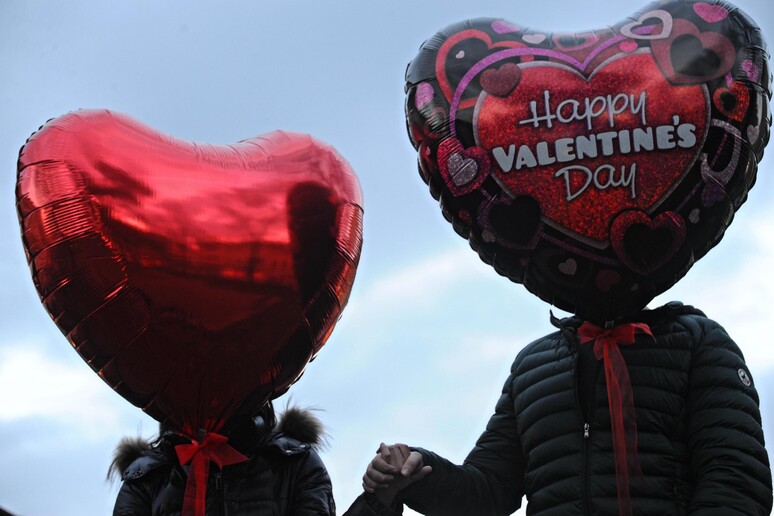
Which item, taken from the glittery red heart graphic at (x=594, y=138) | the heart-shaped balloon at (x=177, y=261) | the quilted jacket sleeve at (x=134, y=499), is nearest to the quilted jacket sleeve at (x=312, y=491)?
the heart-shaped balloon at (x=177, y=261)

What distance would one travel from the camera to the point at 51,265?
3.77 m

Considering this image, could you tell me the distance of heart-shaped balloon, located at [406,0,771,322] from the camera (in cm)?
344

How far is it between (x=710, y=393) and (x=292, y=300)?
1376mm

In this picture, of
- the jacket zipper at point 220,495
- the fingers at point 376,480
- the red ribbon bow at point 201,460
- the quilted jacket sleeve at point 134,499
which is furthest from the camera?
the quilted jacket sleeve at point 134,499

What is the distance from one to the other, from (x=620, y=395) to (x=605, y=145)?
756mm

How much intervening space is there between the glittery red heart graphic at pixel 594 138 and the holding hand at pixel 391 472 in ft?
2.88

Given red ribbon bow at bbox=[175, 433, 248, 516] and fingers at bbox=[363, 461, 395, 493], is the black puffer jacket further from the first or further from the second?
fingers at bbox=[363, 461, 395, 493]

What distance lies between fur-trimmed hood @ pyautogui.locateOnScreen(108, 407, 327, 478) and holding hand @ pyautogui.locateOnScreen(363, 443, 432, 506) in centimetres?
75

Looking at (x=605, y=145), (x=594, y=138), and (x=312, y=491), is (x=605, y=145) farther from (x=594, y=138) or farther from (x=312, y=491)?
(x=312, y=491)

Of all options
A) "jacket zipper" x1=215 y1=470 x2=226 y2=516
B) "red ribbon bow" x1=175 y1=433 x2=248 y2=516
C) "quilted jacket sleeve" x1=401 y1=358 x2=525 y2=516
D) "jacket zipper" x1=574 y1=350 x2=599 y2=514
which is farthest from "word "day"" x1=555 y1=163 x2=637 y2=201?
"jacket zipper" x1=215 y1=470 x2=226 y2=516

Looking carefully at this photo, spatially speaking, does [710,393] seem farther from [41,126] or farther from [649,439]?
[41,126]

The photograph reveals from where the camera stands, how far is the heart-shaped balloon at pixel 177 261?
3.71 meters

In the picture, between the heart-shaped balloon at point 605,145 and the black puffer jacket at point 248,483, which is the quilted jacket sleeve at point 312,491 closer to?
the black puffer jacket at point 248,483

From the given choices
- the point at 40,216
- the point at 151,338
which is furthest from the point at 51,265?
the point at 151,338
